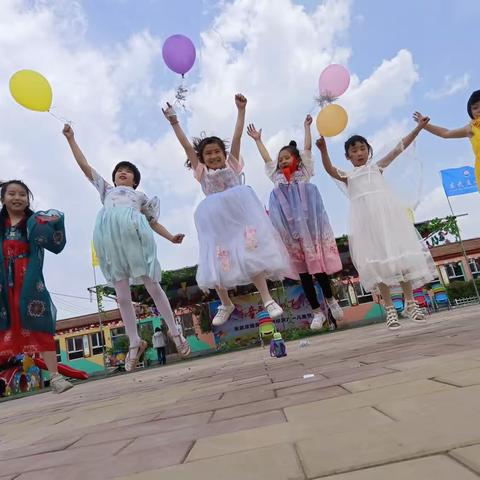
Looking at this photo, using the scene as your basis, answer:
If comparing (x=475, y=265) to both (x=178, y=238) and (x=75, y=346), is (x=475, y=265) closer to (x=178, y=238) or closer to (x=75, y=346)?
(x=75, y=346)

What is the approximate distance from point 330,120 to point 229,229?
5.94 feet

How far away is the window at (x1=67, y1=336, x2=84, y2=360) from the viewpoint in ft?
75.7

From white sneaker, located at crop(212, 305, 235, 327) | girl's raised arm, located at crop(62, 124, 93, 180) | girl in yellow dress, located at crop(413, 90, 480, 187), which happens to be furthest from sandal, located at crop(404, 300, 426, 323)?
girl's raised arm, located at crop(62, 124, 93, 180)

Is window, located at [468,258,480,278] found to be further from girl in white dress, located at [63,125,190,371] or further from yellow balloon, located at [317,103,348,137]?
girl in white dress, located at [63,125,190,371]

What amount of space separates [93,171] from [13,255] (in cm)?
120

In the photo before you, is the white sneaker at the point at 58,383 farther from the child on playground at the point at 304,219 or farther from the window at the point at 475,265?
the window at the point at 475,265

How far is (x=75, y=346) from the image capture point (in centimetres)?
2334

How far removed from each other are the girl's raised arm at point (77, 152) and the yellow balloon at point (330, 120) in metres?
2.50

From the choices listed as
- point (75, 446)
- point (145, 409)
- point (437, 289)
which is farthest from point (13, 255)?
point (437, 289)

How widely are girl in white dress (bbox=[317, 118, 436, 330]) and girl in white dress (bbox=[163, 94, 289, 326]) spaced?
0.84 m

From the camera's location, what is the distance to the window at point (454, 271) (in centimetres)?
2338

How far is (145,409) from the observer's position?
193 centimetres

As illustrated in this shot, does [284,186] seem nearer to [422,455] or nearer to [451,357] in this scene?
[451,357]

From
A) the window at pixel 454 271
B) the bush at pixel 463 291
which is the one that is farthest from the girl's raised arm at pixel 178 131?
the window at pixel 454 271
